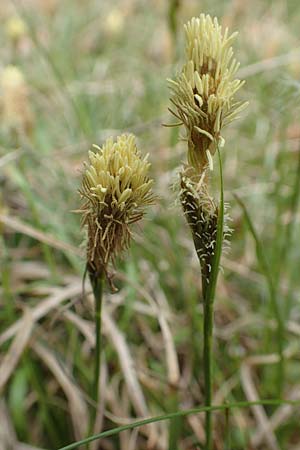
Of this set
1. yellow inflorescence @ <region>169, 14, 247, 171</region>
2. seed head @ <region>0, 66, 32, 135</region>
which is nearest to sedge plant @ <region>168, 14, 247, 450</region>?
yellow inflorescence @ <region>169, 14, 247, 171</region>

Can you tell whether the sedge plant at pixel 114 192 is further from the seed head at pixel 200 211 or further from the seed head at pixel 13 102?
the seed head at pixel 13 102

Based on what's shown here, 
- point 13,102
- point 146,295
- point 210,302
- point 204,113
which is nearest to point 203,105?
→ point 204,113

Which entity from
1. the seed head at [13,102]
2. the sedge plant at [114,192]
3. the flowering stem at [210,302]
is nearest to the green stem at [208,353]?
the flowering stem at [210,302]

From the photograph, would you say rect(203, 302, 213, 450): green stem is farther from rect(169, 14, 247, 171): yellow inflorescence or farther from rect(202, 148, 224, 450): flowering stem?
rect(169, 14, 247, 171): yellow inflorescence

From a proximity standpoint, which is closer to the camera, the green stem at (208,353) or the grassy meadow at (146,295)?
the green stem at (208,353)

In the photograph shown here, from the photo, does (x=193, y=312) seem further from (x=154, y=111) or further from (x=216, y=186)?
(x=154, y=111)

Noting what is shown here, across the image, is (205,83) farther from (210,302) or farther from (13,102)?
(13,102)

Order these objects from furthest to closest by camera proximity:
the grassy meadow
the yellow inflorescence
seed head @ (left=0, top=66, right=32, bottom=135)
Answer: seed head @ (left=0, top=66, right=32, bottom=135) → the grassy meadow → the yellow inflorescence
